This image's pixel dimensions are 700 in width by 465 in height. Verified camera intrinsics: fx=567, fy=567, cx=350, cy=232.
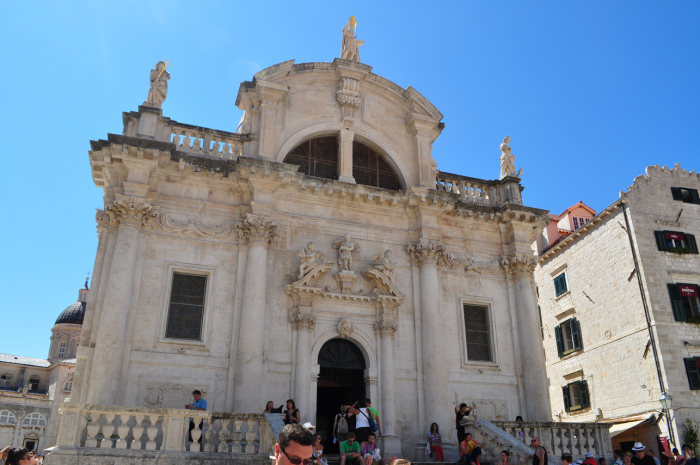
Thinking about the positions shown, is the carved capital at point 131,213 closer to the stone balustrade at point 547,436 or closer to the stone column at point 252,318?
the stone column at point 252,318

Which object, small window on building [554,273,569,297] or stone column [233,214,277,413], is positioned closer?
stone column [233,214,277,413]

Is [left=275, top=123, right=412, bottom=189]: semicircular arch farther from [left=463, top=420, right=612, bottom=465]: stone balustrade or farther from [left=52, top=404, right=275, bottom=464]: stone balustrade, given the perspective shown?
[left=52, top=404, right=275, bottom=464]: stone balustrade

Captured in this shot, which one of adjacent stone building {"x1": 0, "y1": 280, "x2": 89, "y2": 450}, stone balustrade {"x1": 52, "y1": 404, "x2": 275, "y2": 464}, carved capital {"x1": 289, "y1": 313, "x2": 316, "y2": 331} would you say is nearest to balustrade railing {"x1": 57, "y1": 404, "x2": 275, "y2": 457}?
stone balustrade {"x1": 52, "y1": 404, "x2": 275, "y2": 464}

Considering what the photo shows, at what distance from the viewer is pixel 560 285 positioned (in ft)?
94.6

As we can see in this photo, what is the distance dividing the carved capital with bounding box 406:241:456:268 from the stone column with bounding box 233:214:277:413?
442cm

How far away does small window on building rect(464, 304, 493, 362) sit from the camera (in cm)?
1739

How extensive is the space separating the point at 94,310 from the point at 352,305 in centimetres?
683

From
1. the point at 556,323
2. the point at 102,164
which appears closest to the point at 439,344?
the point at 102,164

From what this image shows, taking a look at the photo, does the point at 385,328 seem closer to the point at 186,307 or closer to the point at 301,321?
the point at 301,321

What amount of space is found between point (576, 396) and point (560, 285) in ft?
17.8

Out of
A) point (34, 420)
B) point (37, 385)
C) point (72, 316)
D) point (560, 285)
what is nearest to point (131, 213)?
point (560, 285)

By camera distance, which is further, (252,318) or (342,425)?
(252,318)

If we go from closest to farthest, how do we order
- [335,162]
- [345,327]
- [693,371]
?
1. [345,327]
2. [335,162]
3. [693,371]

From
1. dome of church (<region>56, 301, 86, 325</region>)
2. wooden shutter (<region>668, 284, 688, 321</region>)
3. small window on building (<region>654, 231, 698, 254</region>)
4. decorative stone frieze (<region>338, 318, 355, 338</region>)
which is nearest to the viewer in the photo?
decorative stone frieze (<region>338, 318, 355, 338</region>)
